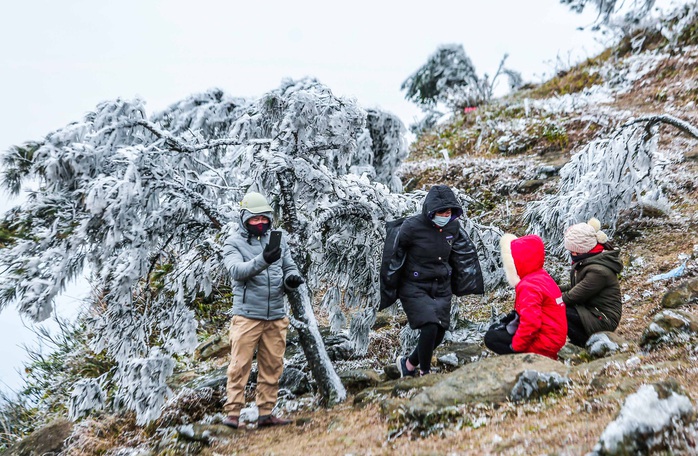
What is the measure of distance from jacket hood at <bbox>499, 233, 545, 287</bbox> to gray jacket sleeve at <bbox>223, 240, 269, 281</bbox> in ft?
7.77

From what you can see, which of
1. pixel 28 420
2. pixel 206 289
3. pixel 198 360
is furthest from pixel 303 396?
pixel 28 420

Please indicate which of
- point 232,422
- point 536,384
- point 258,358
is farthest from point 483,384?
point 232,422

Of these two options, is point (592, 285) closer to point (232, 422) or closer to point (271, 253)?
point (271, 253)

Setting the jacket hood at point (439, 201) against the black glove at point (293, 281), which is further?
the jacket hood at point (439, 201)

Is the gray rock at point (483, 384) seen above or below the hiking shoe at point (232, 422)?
above

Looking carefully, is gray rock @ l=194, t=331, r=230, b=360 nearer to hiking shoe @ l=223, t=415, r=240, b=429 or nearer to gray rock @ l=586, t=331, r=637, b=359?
hiking shoe @ l=223, t=415, r=240, b=429

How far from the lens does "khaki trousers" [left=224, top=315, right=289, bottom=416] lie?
4.27 meters

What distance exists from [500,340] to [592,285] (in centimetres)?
107

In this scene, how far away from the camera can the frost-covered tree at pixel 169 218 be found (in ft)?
12.2

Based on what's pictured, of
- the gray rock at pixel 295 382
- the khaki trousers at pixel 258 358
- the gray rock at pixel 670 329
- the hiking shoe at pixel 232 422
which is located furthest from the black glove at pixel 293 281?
the gray rock at pixel 670 329

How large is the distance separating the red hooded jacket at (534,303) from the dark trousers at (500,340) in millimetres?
233

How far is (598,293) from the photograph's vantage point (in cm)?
458

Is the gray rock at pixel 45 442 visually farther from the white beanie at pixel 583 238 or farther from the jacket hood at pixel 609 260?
the jacket hood at pixel 609 260

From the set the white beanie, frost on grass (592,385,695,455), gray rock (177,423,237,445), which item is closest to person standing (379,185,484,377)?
the white beanie
